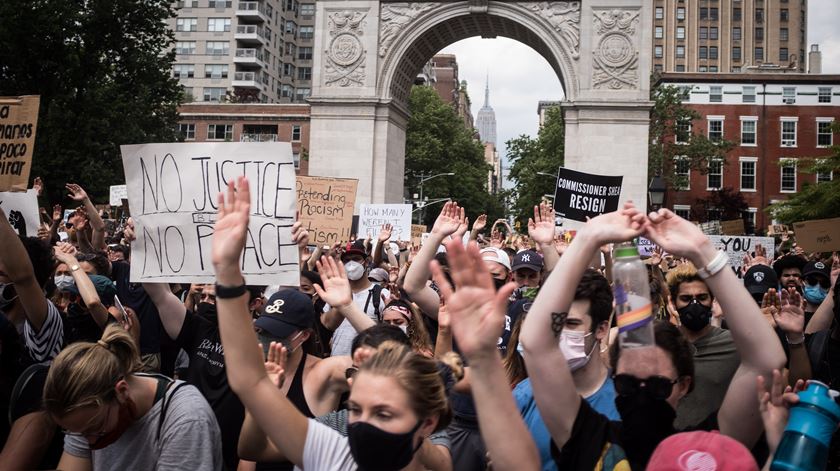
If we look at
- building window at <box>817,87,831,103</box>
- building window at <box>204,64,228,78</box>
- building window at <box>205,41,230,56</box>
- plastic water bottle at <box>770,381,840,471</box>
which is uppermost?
building window at <box>205,41,230,56</box>

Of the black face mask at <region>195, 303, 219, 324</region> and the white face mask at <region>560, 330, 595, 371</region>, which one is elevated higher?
the white face mask at <region>560, 330, 595, 371</region>

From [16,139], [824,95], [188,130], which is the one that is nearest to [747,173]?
[824,95]

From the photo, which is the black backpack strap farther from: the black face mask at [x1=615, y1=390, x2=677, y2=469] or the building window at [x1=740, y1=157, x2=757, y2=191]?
the building window at [x1=740, y1=157, x2=757, y2=191]

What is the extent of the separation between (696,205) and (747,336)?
6112 cm

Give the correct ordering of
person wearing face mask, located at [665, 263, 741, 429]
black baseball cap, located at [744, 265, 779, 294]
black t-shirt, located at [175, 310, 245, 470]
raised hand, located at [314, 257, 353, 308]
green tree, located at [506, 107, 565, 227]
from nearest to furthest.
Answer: raised hand, located at [314, 257, 353, 308] < person wearing face mask, located at [665, 263, 741, 429] < black t-shirt, located at [175, 310, 245, 470] < black baseball cap, located at [744, 265, 779, 294] < green tree, located at [506, 107, 565, 227]

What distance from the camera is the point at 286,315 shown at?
418 cm

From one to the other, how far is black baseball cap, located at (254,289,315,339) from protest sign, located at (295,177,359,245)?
7.00 meters

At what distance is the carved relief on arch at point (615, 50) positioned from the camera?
1157 inches

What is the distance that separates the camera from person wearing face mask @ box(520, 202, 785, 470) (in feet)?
8.98

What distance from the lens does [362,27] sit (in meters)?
31.0

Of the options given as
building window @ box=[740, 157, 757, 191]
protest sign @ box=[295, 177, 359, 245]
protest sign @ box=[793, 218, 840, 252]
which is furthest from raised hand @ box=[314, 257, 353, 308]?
building window @ box=[740, 157, 757, 191]

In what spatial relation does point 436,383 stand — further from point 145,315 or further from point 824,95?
point 824,95

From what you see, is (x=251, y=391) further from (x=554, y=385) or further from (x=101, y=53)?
(x=101, y=53)

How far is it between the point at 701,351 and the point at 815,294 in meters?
3.38
